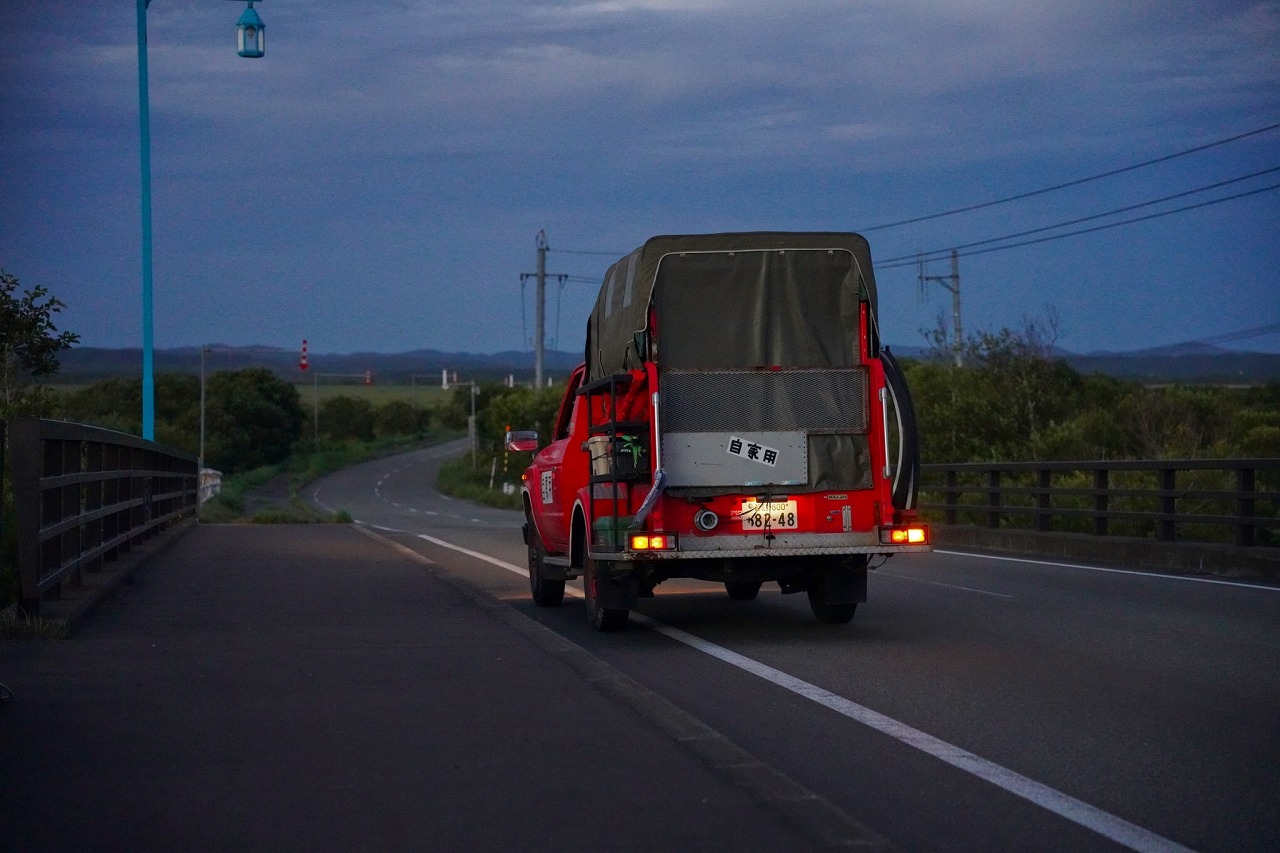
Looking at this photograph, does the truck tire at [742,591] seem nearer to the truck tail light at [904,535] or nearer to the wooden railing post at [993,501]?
the truck tail light at [904,535]

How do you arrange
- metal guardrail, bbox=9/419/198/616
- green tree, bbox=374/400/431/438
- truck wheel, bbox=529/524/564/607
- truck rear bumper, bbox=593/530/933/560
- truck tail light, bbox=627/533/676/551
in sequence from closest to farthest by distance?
metal guardrail, bbox=9/419/198/616, truck tail light, bbox=627/533/676/551, truck rear bumper, bbox=593/530/933/560, truck wheel, bbox=529/524/564/607, green tree, bbox=374/400/431/438

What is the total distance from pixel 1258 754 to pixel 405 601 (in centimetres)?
787

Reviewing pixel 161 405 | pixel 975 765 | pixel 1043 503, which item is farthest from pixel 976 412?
pixel 161 405

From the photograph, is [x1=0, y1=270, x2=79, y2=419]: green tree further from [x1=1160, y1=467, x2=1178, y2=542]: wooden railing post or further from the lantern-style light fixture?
[x1=1160, y1=467, x2=1178, y2=542]: wooden railing post

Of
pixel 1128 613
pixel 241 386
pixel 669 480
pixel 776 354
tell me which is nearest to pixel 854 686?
pixel 669 480

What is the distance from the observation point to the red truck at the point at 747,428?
10.7 metres

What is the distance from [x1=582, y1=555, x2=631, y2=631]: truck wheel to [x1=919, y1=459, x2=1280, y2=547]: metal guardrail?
7.86 meters

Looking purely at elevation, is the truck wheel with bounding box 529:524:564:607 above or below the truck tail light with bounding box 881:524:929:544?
below

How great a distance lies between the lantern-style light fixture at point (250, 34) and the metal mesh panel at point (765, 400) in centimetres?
1514

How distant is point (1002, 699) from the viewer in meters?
8.34

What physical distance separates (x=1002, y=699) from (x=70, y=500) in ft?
24.1

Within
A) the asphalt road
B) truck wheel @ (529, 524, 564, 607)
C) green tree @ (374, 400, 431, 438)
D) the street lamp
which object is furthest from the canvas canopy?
green tree @ (374, 400, 431, 438)

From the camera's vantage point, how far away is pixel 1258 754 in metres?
6.86

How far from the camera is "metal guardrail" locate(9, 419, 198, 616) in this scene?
9.70 m
